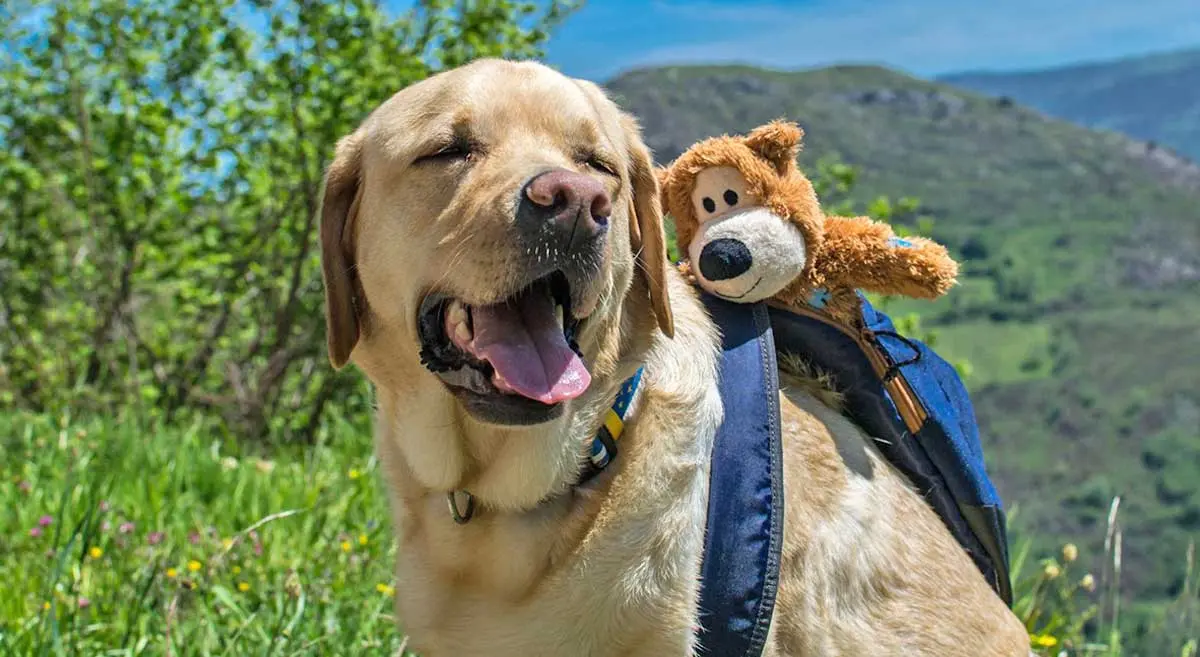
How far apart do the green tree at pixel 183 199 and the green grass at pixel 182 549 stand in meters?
1.63

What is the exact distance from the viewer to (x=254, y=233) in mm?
7398

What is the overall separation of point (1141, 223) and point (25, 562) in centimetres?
14804

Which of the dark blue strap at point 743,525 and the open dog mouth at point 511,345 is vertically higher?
the open dog mouth at point 511,345

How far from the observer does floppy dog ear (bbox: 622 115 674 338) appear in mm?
2727

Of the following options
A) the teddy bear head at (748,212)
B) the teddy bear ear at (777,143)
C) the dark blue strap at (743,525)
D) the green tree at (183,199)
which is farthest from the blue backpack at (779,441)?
the green tree at (183,199)

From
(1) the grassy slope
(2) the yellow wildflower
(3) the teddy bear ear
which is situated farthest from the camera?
(1) the grassy slope

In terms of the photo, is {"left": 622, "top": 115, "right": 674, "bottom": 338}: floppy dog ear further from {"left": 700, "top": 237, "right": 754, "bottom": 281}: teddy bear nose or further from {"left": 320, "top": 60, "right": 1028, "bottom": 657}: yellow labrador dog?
{"left": 700, "top": 237, "right": 754, "bottom": 281}: teddy bear nose

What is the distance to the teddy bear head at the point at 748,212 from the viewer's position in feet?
9.11

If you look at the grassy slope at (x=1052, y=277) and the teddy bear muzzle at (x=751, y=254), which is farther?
the grassy slope at (x=1052, y=277)

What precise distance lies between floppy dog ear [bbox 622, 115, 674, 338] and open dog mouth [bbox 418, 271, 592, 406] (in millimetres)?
289

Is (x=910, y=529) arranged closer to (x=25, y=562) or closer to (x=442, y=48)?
(x=25, y=562)

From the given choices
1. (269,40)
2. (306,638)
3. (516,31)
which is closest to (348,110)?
(269,40)

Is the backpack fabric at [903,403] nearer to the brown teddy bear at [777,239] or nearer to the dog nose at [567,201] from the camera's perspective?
the brown teddy bear at [777,239]

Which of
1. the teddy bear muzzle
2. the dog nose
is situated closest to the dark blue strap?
the teddy bear muzzle
